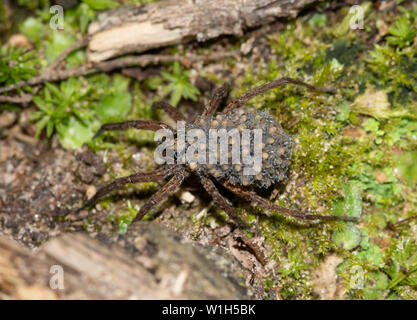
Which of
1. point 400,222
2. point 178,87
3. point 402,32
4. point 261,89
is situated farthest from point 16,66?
point 400,222

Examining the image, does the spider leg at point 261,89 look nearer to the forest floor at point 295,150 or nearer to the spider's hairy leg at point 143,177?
the forest floor at point 295,150

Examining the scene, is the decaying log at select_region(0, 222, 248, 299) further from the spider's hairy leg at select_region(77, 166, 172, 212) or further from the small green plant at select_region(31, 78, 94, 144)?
the small green plant at select_region(31, 78, 94, 144)

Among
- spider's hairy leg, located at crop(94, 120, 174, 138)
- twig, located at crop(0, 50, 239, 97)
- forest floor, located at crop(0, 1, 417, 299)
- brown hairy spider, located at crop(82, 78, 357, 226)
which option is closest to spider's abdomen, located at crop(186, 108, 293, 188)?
brown hairy spider, located at crop(82, 78, 357, 226)

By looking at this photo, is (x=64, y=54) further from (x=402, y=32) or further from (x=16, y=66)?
(x=402, y=32)
